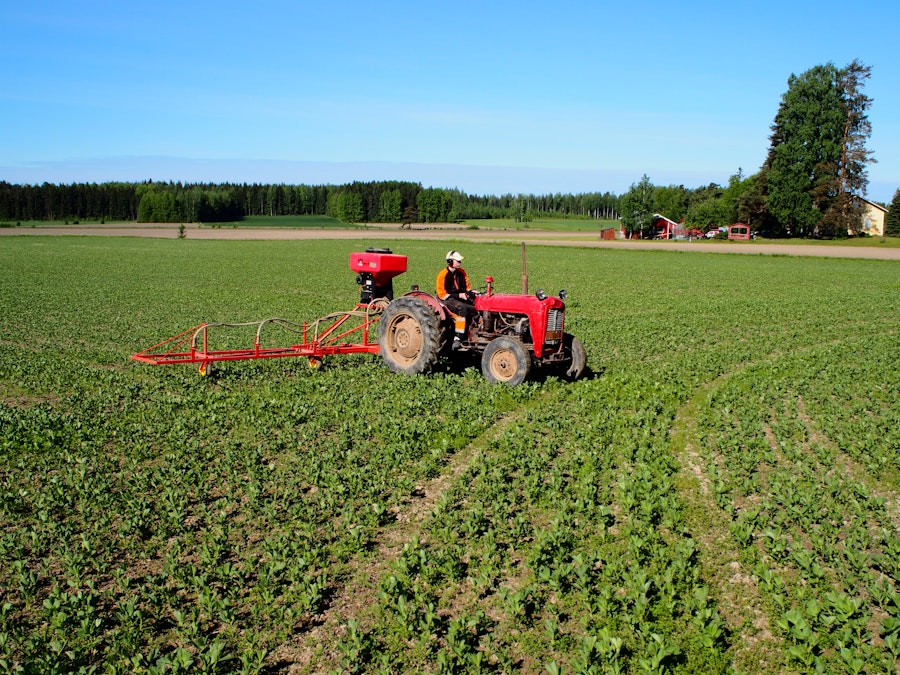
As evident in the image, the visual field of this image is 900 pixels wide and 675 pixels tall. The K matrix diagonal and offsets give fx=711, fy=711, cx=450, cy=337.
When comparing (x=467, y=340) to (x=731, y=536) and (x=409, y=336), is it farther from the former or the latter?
(x=731, y=536)

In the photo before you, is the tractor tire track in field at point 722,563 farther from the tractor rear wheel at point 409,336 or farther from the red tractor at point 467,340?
the tractor rear wheel at point 409,336

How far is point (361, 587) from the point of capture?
5.43 m

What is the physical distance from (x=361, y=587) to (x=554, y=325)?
6.43 meters

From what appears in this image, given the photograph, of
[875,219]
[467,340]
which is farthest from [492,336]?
[875,219]

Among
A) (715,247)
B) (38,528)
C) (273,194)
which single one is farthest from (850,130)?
(273,194)

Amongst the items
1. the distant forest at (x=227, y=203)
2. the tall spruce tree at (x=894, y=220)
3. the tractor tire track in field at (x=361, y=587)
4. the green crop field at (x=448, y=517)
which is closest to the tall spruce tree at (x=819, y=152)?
the tall spruce tree at (x=894, y=220)

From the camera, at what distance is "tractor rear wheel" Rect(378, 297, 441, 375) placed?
38.0 ft

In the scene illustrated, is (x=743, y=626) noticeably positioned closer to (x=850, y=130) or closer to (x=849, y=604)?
(x=849, y=604)

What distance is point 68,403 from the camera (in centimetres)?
1025

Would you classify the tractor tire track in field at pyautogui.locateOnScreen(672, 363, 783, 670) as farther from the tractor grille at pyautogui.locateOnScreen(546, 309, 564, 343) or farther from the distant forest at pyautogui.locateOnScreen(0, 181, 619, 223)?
the distant forest at pyautogui.locateOnScreen(0, 181, 619, 223)

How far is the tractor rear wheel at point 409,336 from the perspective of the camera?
11578 mm

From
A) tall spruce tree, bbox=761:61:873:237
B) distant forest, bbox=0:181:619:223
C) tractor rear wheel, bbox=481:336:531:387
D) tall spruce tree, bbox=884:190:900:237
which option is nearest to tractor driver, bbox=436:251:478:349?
tractor rear wheel, bbox=481:336:531:387

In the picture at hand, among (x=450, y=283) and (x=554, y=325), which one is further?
(x=450, y=283)

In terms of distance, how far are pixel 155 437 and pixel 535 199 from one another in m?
183
